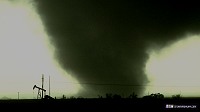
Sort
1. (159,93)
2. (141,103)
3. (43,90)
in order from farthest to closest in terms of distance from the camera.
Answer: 1. (159,93)
2. (43,90)
3. (141,103)

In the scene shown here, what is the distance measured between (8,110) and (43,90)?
87.8 feet

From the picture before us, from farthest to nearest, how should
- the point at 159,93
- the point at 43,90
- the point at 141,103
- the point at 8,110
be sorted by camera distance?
the point at 159,93
the point at 43,90
the point at 141,103
the point at 8,110

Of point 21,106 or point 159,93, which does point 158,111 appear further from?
point 159,93

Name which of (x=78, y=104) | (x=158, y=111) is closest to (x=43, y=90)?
(x=78, y=104)

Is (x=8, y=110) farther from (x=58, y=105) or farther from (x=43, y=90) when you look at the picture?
(x=43, y=90)

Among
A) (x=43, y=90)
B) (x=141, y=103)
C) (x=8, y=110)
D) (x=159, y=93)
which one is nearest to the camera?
(x=8, y=110)

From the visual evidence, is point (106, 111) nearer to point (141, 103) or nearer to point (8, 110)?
point (141, 103)

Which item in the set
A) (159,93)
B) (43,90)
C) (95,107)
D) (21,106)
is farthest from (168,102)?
(159,93)

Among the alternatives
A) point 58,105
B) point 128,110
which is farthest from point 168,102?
point 58,105

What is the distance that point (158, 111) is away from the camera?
6562 centimetres

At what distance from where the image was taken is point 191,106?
67.7 metres

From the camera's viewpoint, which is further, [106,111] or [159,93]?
[159,93]

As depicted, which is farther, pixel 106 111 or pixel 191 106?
pixel 191 106

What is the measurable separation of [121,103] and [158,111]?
6667 millimetres
